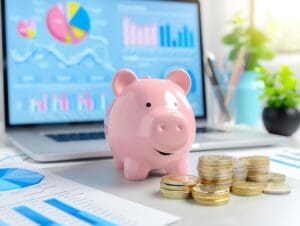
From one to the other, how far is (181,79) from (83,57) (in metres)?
0.42

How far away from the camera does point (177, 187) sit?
0.42m

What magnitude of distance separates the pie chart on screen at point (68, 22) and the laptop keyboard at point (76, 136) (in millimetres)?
222

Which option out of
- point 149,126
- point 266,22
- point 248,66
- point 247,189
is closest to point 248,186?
point 247,189

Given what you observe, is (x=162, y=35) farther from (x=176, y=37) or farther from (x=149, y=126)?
(x=149, y=126)

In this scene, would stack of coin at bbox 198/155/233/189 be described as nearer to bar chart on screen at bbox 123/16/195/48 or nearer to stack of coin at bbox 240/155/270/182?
stack of coin at bbox 240/155/270/182

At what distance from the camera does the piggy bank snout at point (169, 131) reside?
45 cm

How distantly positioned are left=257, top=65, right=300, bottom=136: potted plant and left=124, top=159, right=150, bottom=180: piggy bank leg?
445mm

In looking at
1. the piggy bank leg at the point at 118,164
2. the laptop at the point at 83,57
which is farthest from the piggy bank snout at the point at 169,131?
the laptop at the point at 83,57

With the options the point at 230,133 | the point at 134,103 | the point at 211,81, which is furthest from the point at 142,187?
the point at 211,81

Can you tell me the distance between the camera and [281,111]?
85cm

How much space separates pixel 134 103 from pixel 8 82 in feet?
1.44

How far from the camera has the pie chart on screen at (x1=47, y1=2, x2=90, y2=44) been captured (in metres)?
0.88

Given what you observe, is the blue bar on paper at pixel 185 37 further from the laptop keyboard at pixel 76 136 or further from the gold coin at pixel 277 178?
the gold coin at pixel 277 178

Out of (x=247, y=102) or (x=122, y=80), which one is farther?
(x=247, y=102)
